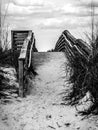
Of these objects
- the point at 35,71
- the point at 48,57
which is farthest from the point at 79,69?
the point at 48,57

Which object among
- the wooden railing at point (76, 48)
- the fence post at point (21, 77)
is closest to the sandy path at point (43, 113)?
the fence post at point (21, 77)

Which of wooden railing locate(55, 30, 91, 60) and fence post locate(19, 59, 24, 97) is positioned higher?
wooden railing locate(55, 30, 91, 60)

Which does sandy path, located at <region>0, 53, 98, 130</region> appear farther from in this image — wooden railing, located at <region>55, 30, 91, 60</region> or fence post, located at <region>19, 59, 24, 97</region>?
wooden railing, located at <region>55, 30, 91, 60</region>

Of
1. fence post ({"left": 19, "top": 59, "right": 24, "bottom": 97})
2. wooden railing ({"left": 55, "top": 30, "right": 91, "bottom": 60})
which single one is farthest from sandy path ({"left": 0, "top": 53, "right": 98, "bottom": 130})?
wooden railing ({"left": 55, "top": 30, "right": 91, "bottom": 60})

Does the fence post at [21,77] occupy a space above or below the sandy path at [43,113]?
above

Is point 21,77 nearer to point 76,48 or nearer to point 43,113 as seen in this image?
point 43,113

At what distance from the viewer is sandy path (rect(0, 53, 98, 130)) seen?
6.30m

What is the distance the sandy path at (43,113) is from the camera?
630 centimetres

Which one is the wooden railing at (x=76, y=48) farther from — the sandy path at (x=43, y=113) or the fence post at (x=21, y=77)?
the fence post at (x=21, y=77)

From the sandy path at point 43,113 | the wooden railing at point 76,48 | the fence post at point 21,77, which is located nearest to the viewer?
the sandy path at point 43,113

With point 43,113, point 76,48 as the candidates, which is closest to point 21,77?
point 43,113

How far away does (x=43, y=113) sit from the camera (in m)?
6.92

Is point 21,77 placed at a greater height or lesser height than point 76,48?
lesser

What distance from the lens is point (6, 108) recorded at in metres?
7.09
